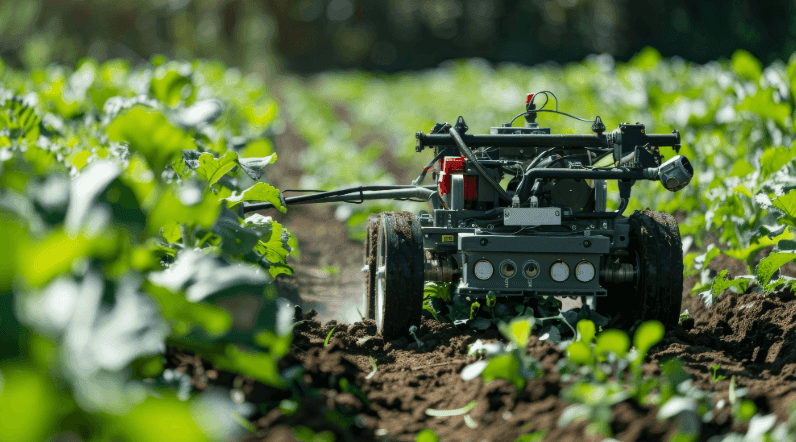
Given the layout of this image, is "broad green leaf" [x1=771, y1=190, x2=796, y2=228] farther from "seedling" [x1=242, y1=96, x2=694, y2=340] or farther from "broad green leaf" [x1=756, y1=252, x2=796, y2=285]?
"seedling" [x1=242, y1=96, x2=694, y2=340]

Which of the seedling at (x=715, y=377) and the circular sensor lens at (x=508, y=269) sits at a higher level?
the circular sensor lens at (x=508, y=269)

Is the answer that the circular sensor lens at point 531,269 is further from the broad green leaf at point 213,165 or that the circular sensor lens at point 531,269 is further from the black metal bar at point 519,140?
the broad green leaf at point 213,165

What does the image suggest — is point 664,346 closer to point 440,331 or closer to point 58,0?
point 440,331

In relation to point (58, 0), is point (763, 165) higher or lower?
lower

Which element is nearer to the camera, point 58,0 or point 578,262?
point 578,262

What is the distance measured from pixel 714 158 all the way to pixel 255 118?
4.40 meters

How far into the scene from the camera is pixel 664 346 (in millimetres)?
3787

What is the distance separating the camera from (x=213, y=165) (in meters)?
3.75

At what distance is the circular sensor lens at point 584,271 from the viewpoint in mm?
3822

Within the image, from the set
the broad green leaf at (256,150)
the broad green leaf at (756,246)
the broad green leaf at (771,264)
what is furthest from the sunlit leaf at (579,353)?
the broad green leaf at (256,150)

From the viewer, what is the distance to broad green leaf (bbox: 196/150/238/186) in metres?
3.71

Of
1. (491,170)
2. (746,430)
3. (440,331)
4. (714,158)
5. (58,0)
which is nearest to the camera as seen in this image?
(746,430)

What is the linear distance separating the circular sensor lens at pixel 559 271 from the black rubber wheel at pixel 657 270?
45cm

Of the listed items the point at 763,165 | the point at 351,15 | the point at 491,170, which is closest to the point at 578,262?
the point at 491,170
